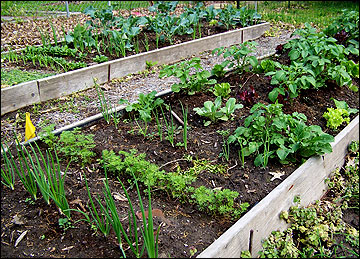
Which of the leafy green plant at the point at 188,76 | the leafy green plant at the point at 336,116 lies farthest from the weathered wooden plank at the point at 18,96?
the leafy green plant at the point at 336,116

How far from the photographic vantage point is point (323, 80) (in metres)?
4.48

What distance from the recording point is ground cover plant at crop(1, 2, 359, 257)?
7.82 feet

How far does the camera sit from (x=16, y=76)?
4.55 meters

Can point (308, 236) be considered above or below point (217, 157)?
below

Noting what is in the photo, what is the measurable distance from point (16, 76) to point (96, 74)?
3.13 ft

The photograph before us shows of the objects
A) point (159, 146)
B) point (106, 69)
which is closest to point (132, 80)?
point (106, 69)

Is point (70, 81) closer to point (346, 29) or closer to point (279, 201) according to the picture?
point (279, 201)

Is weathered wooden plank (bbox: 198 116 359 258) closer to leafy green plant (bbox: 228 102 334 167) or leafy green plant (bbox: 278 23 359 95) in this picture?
leafy green plant (bbox: 228 102 334 167)

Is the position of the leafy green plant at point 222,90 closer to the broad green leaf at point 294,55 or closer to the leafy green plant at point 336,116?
the broad green leaf at point 294,55

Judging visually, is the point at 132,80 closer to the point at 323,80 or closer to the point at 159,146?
the point at 159,146

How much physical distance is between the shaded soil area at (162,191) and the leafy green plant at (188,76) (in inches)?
4.4

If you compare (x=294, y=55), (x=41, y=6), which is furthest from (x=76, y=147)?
(x=41, y=6)

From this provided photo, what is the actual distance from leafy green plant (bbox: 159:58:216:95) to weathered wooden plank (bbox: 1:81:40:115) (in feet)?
4.93

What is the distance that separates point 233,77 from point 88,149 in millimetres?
2172
